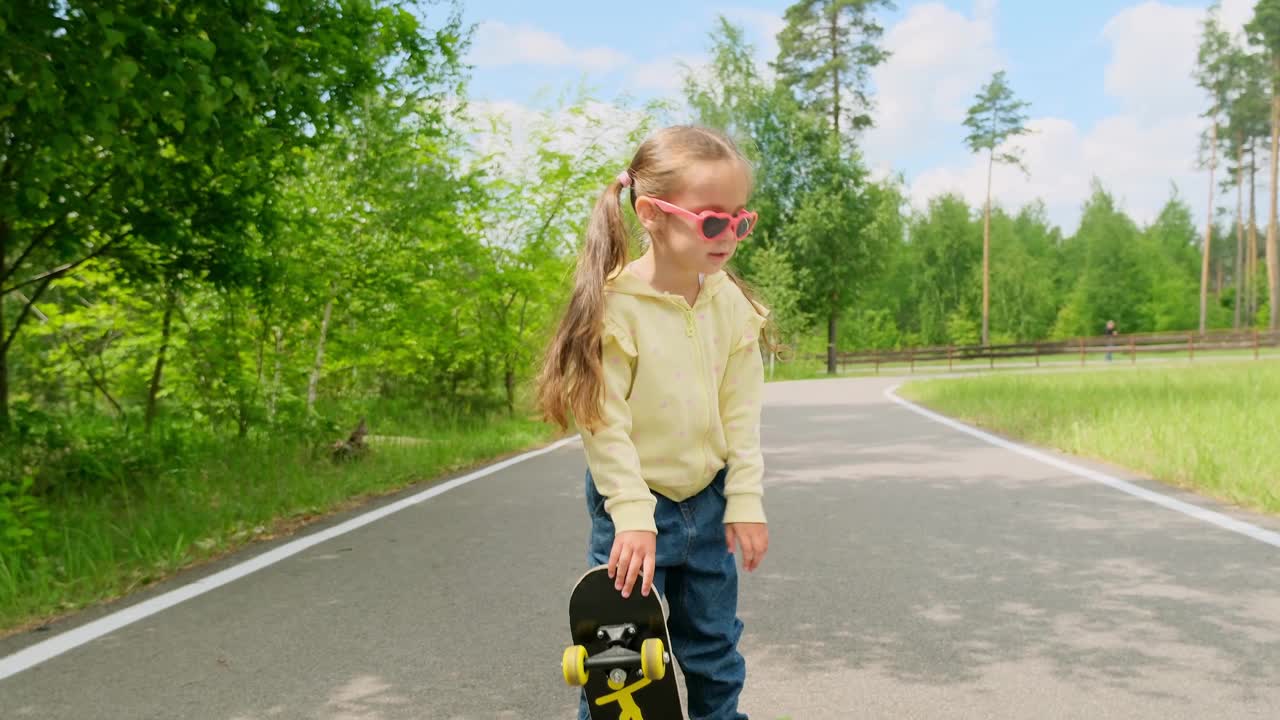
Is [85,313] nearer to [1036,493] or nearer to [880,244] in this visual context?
[1036,493]

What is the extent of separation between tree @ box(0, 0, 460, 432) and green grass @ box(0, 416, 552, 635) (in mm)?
1298

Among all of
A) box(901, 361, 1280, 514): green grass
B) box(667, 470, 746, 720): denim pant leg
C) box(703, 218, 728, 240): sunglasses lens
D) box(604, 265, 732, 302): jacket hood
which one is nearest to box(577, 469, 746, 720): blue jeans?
box(667, 470, 746, 720): denim pant leg

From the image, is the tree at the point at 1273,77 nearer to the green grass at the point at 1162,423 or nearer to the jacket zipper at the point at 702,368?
the green grass at the point at 1162,423

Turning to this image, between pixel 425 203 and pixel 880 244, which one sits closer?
pixel 425 203

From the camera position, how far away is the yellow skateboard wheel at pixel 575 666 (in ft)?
6.97

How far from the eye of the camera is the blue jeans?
235 cm

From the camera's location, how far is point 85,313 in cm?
911

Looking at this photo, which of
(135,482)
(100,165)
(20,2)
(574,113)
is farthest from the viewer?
(574,113)

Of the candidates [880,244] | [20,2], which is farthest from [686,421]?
[880,244]

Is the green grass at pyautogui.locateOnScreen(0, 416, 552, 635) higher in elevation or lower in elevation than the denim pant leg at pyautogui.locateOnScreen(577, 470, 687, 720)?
lower

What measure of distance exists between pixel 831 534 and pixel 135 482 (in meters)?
5.11

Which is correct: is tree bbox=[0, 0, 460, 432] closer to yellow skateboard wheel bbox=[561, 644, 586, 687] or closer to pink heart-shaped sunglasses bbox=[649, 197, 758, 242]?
pink heart-shaped sunglasses bbox=[649, 197, 758, 242]

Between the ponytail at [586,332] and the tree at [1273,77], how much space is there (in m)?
51.6

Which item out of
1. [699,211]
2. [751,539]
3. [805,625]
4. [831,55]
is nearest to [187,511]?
[805,625]
